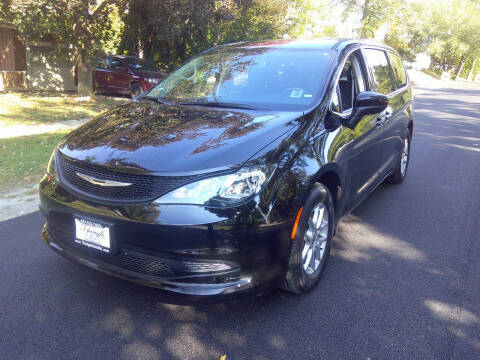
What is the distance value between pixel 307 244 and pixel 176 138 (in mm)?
1158

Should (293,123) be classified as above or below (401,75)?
below

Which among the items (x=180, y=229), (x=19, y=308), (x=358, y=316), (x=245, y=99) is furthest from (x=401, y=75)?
(x=19, y=308)

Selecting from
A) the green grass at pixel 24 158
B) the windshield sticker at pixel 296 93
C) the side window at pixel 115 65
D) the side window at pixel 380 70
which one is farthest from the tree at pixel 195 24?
the windshield sticker at pixel 296 93

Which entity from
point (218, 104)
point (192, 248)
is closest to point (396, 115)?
point (218, 104)

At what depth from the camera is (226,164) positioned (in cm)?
250

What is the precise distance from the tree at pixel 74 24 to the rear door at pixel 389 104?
29.4 feet

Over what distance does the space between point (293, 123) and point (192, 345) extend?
157 centimetres

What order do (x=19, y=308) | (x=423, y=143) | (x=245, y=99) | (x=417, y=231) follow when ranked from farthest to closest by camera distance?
(x=423, y=143), (x=417, y=231), (x=245, y=99), (x=19, y=308)

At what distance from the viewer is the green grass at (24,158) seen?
5.59 metres

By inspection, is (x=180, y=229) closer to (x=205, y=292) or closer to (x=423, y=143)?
(x=205, y=292)

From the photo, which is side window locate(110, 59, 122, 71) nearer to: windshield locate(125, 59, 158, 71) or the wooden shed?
windshield locate(125, 59, 158, 71)

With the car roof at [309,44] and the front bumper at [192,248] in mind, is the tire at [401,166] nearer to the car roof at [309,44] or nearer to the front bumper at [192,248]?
the car roof at [309,44]

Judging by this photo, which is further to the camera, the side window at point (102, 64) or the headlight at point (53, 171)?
the side window at point (102, 64)

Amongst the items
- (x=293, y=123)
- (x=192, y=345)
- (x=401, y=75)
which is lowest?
(x=192, y=345)
